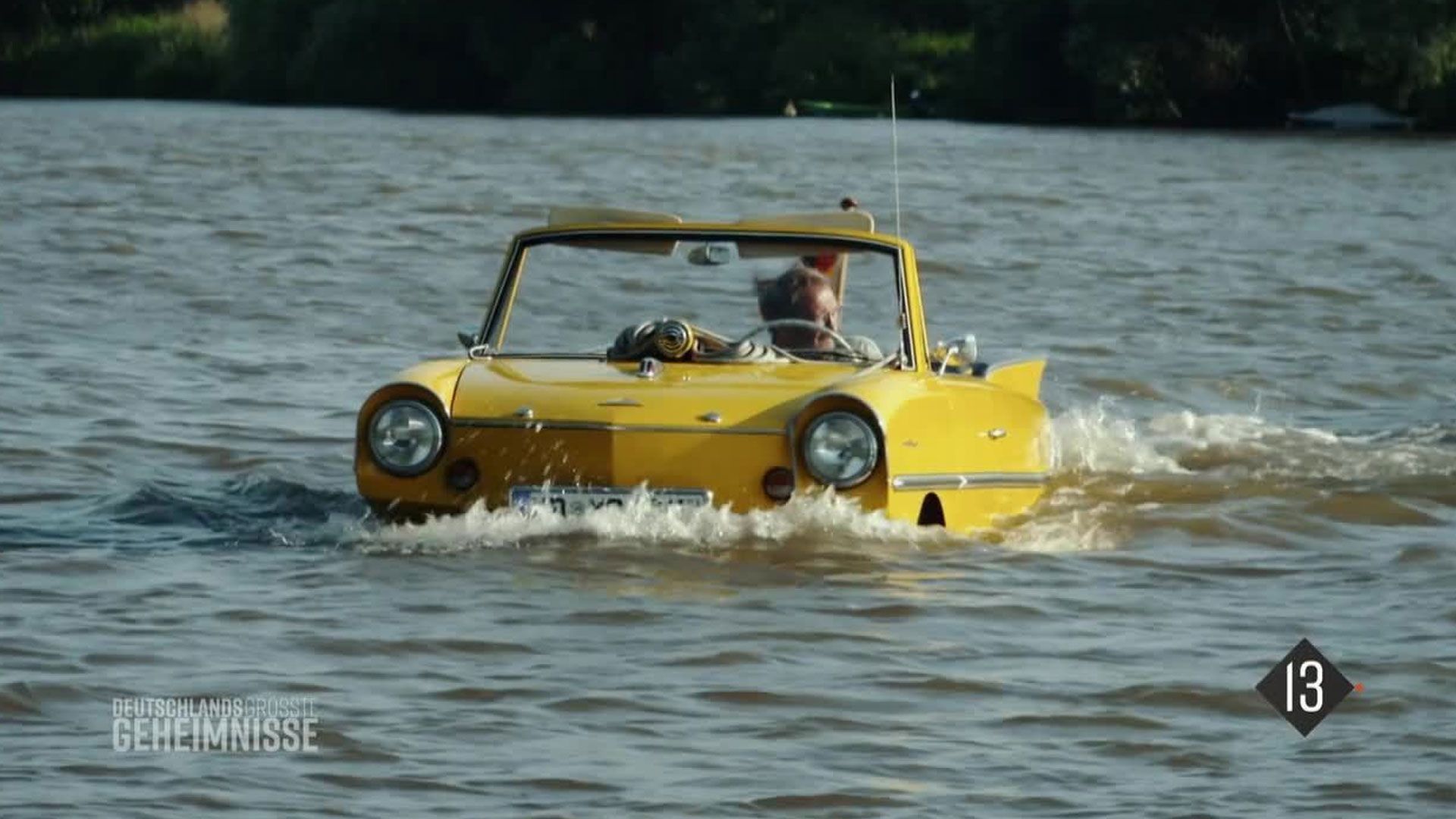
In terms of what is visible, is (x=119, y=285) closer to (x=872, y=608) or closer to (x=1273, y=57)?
(x=872, y=608)

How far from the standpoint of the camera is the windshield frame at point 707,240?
10.7 m

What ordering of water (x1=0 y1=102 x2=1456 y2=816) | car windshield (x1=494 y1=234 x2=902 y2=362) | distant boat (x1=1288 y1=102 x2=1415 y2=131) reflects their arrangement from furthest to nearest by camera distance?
1. distant boat (x1=1288 y1=102 x2=1415 y2=131)
2. car windshield (x1=494 y1=234 x2=902 y2=362)
3. water (x1=0 y1=102 x2=1456 y2=816)

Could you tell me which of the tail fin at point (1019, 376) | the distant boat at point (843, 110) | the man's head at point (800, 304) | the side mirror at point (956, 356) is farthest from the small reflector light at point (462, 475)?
the distant boat at point (843, 110)

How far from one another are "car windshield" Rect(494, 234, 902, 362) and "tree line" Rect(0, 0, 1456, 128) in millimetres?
44772

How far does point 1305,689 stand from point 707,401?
226 cm

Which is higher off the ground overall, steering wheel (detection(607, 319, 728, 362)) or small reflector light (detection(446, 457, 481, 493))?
steering wheel (detection(607, 319, 728, 362))

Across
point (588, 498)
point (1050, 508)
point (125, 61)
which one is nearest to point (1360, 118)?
point (125, 61)

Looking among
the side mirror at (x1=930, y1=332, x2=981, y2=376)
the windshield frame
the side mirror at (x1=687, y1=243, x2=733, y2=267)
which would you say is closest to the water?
the side mirror at (x1=930, y1=332, x2=981, y2=376)

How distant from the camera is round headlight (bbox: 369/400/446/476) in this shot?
9.69 m

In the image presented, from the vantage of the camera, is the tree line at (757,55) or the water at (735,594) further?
the tree line at (757,55)

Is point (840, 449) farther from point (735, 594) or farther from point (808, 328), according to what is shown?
point (808, 328)

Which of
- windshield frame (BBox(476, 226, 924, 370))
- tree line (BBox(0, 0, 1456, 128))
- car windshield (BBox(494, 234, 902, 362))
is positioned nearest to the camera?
windshield frame (BBox(476, 226, 924, 370))

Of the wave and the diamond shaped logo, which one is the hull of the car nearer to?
the wave

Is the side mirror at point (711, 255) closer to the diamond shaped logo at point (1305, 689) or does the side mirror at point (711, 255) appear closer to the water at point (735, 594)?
the water at point (735, 594)
